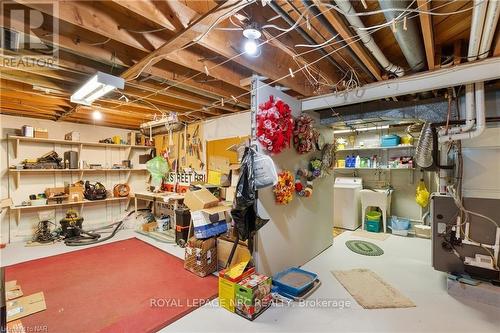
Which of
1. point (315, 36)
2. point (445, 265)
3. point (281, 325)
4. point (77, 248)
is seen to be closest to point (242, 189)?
point (281, 325)

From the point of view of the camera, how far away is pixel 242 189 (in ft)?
7.89

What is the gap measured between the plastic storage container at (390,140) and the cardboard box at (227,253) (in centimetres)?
388

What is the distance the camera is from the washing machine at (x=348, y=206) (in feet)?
16.6

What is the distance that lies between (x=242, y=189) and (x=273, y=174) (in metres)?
0.36

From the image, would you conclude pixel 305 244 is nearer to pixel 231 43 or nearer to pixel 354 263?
pixel 354 263

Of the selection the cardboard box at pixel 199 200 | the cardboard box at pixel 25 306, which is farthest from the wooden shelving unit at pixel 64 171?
the cardboard box at pixel 199 200

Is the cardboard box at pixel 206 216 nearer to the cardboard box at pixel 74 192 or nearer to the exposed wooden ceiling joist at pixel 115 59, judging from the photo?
the exposed wooden ceiling joist at pixel 115 59

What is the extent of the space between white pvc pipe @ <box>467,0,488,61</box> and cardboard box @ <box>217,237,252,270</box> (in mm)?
2710

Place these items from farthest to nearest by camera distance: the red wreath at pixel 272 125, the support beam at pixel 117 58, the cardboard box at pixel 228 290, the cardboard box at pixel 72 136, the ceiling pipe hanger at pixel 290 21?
the cardboard box at pixel 72 136
the red wreath at pixel 272 125
the cardboard box at pixel 228 290
the support beam at pixel 117 58
the ceiling pipe hanger at pixel 290 21

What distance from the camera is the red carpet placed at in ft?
6.98

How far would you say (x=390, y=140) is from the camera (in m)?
4.91

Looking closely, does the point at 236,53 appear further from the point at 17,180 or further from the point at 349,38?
the point at 17,180

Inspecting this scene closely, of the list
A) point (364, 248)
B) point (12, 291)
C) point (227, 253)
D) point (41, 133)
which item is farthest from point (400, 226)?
point (41, 133)

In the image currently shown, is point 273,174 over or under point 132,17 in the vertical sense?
under
